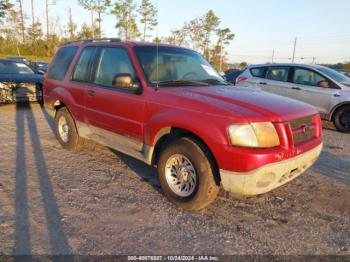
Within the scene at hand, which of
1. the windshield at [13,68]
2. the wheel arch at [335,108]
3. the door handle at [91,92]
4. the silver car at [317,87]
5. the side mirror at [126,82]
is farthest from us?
the windshield at [13,68]

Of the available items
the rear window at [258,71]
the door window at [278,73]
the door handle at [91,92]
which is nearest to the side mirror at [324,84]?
the door window at [278,73]

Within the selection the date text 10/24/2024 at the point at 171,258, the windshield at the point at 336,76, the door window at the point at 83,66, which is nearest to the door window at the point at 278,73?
the windshield at the point at 336,76

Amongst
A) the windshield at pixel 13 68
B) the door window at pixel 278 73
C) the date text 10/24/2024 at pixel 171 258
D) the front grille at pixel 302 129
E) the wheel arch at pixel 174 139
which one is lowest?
the date text 10/24/2024 at pixel 171 258

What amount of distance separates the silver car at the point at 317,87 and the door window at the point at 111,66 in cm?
583

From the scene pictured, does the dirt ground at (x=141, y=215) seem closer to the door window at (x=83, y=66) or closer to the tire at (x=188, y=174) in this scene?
the tire at (x=188, y=174)

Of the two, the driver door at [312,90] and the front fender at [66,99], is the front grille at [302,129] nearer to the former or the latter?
the front fender at [66,99]

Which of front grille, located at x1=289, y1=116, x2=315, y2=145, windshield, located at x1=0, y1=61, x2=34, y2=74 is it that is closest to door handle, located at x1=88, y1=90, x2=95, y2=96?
front grille, located at x1=289, y1=116, x2=315, y2=145

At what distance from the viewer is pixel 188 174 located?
3561mm

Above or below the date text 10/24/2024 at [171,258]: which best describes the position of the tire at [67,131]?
above

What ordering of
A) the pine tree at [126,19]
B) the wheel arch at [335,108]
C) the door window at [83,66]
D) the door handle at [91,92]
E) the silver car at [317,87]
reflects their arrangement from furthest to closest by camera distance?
the pine tree at [126,19]
the silver car at [317,87]
the wheel arch at [335,108]
the door window at [83,66]
the door handle at [91,92]

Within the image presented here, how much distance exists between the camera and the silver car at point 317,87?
805 centimetres

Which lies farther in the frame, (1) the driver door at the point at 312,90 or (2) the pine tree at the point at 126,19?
(2) the pine tree at the point at 126,19

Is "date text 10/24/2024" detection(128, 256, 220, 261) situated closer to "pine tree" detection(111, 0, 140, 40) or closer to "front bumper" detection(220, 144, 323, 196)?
"front bumper" detection(220, 144, 323, 196)

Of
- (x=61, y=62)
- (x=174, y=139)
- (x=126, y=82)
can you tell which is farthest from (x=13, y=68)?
(x=174, y=139)
